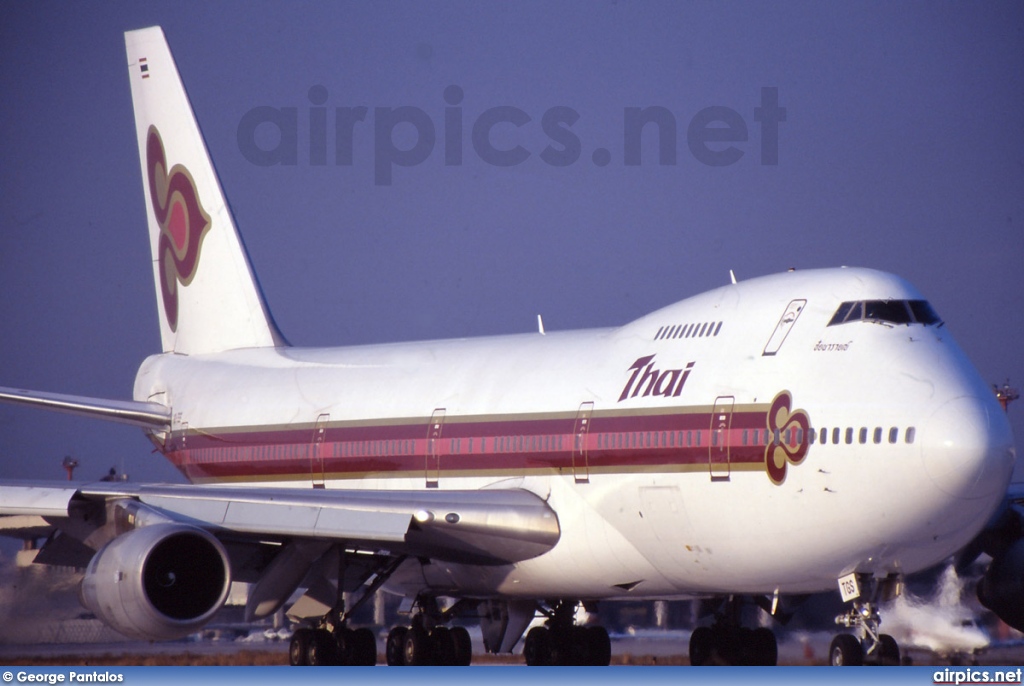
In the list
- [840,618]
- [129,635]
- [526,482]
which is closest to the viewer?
[840,618]

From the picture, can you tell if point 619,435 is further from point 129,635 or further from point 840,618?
point 129,635

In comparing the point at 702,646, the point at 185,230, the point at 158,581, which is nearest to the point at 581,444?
the point at 702,646

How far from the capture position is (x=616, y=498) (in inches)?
716

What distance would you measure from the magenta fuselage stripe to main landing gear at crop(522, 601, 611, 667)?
137 inches

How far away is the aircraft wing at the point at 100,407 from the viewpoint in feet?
74.3

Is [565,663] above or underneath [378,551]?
underneath

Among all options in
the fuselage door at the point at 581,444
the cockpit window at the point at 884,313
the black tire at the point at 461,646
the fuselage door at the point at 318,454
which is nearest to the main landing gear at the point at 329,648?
the black tire at the point at 461,646

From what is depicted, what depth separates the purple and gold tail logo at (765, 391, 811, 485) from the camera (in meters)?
16.2

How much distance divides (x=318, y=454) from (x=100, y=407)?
151 inches

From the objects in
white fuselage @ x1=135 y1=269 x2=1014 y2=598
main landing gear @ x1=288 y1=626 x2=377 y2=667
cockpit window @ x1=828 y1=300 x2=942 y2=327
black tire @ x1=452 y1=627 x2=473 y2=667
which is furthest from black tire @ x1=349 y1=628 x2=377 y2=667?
cockpit window @ x1=828 y1=300 x2=942 y2=327

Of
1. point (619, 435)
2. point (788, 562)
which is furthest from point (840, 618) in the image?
point (619, 435)

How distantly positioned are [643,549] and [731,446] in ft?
6.51

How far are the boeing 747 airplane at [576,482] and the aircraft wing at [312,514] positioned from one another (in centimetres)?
4

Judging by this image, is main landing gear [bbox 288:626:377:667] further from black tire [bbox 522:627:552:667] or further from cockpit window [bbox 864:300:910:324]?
cockpit window [bbox 864:300:910:324]
